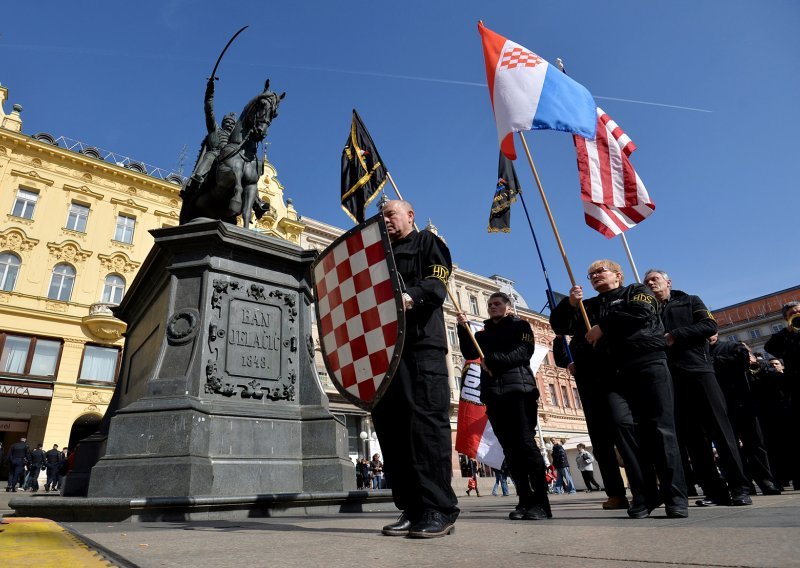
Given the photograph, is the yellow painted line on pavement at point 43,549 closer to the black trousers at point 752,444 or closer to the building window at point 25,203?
the black trousers at point 752,444

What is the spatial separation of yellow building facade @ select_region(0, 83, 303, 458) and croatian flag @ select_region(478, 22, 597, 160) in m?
21.5

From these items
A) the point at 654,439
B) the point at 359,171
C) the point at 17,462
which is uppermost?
the point at 359,171

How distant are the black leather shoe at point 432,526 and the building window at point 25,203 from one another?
91.2 feet

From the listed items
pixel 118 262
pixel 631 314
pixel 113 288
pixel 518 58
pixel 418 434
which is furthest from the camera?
pixel 118 262

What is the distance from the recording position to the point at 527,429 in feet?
11.5

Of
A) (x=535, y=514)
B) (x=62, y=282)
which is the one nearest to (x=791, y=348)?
(x=535, y=514)

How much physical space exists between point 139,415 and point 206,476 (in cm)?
79

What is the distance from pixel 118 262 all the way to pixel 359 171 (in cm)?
2157

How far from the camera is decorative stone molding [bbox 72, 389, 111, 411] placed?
21328mm

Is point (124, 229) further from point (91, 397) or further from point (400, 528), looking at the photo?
point (400, 528)

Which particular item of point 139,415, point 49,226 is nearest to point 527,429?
point 139,415

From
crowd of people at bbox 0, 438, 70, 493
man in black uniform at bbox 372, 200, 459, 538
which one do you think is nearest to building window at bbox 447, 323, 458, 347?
crowd of people at bbox 0, 438, 70, 493

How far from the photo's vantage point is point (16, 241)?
73.8 feet

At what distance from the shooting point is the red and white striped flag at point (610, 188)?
5.48 metres
